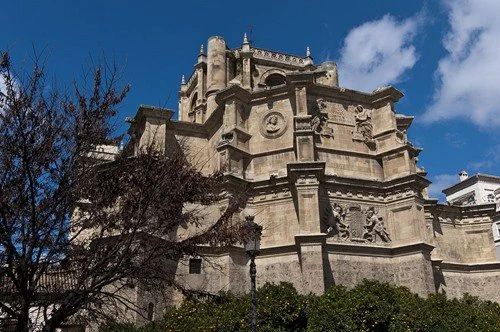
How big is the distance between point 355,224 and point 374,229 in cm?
85

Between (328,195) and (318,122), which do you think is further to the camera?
(318,122)

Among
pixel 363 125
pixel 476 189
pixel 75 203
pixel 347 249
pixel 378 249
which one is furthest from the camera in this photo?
pixel 476 189

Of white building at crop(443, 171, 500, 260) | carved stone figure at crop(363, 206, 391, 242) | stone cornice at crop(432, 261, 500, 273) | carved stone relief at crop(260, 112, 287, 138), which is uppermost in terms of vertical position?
white building at crop(443, 171, 500, 260)

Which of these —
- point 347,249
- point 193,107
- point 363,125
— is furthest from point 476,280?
point 193,107

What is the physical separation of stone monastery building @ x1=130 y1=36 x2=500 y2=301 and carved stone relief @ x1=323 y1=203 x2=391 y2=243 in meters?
0.04

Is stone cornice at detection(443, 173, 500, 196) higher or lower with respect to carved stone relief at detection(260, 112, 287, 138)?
higher

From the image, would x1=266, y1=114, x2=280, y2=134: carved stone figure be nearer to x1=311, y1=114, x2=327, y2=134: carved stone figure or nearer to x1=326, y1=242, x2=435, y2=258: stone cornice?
x1=311, y1=114, x2=327, y2=134: carved stone figure

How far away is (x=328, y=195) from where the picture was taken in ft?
69.7

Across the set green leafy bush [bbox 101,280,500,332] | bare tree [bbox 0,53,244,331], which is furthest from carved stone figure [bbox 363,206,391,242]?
bare tree [bbox 0,53,244,331]

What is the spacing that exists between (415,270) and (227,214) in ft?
43.6

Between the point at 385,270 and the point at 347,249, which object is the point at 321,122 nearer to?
the point at 347,249

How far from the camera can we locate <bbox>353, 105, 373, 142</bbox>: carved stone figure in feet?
77.3

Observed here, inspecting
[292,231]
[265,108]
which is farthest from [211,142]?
[292,231]

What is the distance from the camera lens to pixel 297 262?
65.3ft
